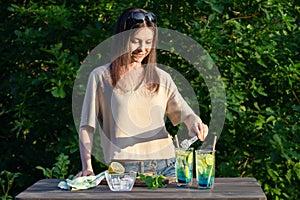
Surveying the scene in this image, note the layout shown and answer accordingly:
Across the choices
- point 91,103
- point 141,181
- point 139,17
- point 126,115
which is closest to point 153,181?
point 141,181

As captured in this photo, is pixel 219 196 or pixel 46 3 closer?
pixel 219 196

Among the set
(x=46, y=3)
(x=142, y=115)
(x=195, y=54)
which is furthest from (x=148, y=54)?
(x=46, y=3)

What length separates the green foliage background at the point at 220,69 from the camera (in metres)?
4.46

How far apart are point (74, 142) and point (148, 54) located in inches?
61.8

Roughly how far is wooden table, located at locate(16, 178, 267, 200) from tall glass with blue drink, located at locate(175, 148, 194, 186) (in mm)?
39

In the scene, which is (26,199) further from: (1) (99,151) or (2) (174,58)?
(2) (174,58)

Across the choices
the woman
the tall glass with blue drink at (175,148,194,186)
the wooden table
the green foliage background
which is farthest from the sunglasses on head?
the green foliage background

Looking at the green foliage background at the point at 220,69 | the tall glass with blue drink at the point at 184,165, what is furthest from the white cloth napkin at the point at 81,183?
the green foliage background at the point at 220,69

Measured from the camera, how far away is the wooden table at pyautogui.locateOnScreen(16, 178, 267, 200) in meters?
2.62

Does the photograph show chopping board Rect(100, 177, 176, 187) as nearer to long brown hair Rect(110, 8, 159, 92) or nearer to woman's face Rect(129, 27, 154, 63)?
long brown hair Rect(110, 8, 159, 92)

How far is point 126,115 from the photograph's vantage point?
2.99 m

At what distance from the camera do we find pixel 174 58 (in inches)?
180

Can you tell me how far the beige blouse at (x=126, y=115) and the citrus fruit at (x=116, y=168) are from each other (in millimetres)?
100

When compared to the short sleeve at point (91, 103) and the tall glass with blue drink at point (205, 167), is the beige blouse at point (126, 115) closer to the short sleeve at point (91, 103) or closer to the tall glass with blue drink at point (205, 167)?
the short sleeve at point (91, 103)
